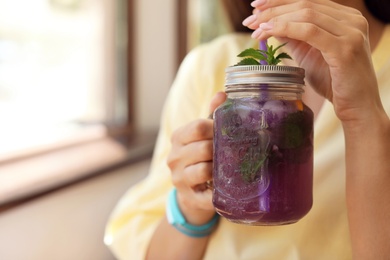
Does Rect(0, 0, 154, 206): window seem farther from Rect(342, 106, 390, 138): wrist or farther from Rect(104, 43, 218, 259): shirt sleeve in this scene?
Rect(342, 106, 390, 138): wrist

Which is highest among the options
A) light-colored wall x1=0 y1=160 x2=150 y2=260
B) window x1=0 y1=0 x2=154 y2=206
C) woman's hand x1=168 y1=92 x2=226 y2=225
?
woman's hand x1=168 y1=92 x2=226 y2=225

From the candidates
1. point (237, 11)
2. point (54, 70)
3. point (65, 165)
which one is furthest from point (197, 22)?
point (237, 11)

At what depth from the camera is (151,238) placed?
3.16ft

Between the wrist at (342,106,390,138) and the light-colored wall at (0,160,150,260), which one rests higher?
the wrist at (342,106,390,138)

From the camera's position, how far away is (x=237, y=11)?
1170 millimetres

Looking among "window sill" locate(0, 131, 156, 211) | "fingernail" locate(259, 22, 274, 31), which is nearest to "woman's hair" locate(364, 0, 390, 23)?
"fingernail" locate(259, 22, 274, 31)

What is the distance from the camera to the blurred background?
1.37m

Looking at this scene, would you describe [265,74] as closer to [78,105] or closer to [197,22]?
[78,105]

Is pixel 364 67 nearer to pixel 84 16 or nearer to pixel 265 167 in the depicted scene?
pixel 265 167

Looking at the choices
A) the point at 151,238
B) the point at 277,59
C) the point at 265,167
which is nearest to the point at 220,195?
the point at 265,167

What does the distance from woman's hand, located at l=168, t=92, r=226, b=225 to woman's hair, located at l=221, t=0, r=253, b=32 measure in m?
0.47

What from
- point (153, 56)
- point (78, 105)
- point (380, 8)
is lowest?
point (78, 105)

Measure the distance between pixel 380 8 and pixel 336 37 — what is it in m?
0.39

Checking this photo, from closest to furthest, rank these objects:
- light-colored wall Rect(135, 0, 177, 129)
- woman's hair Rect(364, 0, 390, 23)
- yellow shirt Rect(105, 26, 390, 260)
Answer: yellow shirt Rect(105, 26, 390, 260), woman's hair Rect(364, 0, 390, 23), light-colored wall Rect(135, 0, 177, 129)
